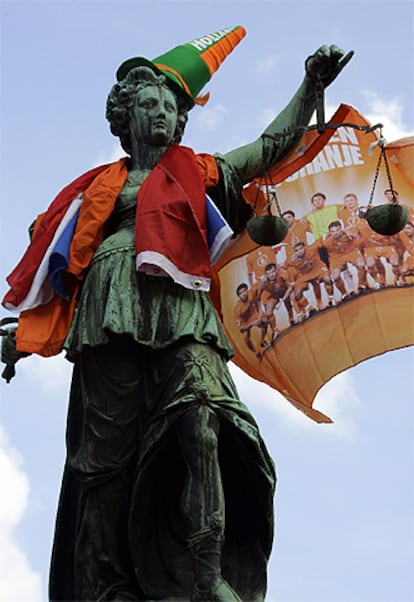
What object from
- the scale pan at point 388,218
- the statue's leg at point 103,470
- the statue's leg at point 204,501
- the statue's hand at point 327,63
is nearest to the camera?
the statue's leg at point 204,501

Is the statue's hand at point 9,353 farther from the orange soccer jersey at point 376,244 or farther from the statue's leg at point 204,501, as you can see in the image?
the orange soccer jersey at point 376,244

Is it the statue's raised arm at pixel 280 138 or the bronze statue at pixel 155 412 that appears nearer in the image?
the bronze statue at pixel 155 412

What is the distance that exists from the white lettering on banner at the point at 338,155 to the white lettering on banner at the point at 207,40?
109 cm

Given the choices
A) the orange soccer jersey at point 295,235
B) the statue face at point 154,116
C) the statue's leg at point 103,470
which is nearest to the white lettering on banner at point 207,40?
the statue face at point 154,116

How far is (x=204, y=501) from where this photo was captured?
812cm

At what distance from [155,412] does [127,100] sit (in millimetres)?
2275

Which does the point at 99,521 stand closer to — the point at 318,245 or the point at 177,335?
the point at 177,335

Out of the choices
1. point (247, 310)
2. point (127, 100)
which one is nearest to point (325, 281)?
point (247, 310)

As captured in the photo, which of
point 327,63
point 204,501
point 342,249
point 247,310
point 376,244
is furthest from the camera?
point 376,244

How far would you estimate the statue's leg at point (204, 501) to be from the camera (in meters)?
7.91

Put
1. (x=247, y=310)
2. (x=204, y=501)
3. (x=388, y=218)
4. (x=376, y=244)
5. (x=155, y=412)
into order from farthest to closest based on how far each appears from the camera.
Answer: (x=376, y=244)
(x=247, y=310)
(x=388, y=218)
(x=155, y=412)
(x=204, y=501)

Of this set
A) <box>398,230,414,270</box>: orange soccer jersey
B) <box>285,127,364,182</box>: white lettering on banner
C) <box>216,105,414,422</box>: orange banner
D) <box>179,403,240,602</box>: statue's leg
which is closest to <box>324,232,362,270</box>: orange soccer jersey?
<box>216,105,414,422</box>: orange banner

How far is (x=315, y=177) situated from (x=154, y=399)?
2432 mm

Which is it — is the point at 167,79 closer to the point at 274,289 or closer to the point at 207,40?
the point at 207,40
